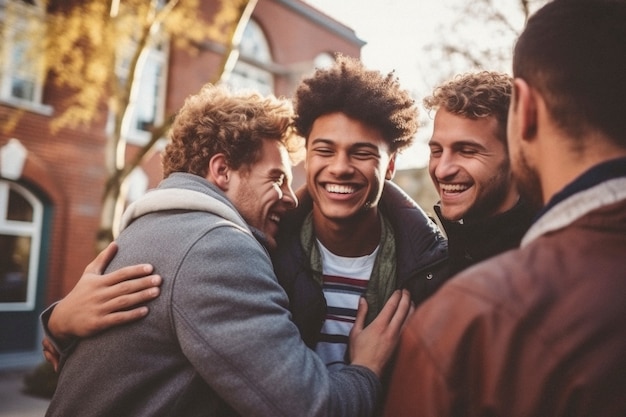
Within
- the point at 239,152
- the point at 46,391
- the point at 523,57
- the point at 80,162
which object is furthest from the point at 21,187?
the point at 523,57

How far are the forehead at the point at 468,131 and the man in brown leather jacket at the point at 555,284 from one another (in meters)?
1.34

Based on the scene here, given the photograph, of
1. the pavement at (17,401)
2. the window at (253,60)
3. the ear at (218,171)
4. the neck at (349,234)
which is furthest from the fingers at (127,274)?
the window at (253,60)

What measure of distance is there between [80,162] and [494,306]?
434 inches

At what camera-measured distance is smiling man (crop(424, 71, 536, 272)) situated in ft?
8.59

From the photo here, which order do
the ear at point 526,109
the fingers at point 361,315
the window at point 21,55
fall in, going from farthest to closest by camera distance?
the window at point 21,55
the fingers at point 361,315
the ear at point 526,109

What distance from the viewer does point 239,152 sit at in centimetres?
254

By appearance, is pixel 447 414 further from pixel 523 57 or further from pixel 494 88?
pixel 494 88

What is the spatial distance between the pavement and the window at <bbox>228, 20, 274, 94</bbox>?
8.78 meters

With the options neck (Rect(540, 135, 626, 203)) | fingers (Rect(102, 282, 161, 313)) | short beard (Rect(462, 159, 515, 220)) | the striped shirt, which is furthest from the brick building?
neck (Rect(540, 135, 626, 203))

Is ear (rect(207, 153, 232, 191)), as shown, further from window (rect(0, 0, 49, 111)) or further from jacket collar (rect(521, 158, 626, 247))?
window (rect(0, 0, 49, 111))

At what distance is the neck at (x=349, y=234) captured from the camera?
2.91 m

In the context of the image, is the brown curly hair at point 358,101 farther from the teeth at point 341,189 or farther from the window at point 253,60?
the window at point 253,60

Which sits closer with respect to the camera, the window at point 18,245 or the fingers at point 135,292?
the fingers at point 135,292

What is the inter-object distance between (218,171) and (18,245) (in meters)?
9.48
